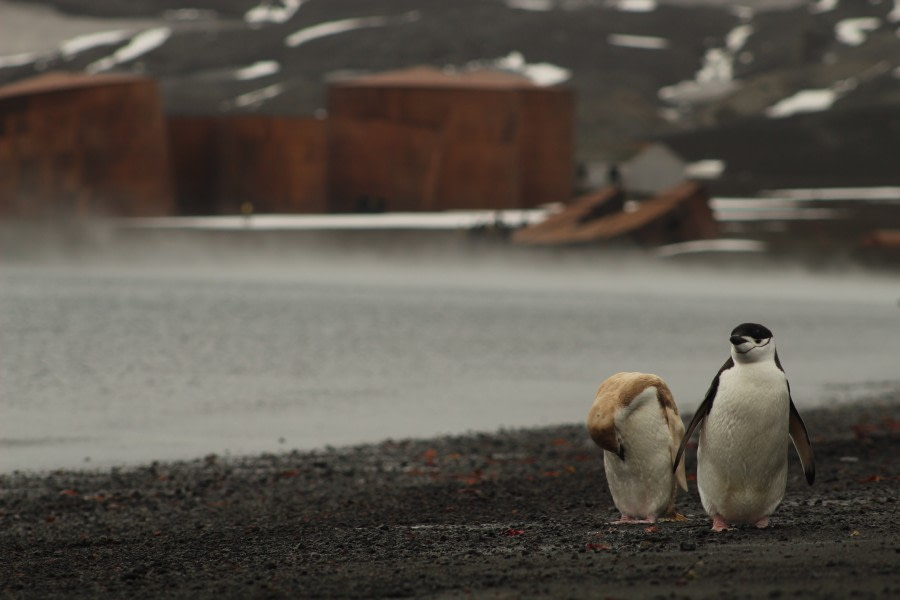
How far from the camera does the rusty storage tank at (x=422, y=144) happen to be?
→ 5719 cm

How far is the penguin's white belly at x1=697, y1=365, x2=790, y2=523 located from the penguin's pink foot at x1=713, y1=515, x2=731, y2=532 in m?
0.03

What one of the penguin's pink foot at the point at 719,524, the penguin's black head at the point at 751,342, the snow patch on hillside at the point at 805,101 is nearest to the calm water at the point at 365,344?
the penguin's pink foot at the point at 719,524

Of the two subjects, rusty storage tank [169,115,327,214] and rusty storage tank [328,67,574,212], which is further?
rusty storage tank [169,115,327,214]

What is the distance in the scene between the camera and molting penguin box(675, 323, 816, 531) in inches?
308

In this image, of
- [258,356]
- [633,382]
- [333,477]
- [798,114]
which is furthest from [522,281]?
[798,114]

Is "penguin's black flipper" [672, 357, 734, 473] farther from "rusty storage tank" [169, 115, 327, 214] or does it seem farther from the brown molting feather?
"rusty storage tank" [169, 115, 327, 214]

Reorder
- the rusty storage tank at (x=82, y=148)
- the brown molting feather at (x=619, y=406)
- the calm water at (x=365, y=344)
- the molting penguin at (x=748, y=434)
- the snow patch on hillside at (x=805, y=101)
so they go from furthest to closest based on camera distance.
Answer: the snow patch on hillside at (x=805, y=101), the rusty storage tank at (x=82, y=148), the calm water at (x=365, y=344), the brown molting feather at (x=619, y=406), the molting penguin at (x=748, y=434)

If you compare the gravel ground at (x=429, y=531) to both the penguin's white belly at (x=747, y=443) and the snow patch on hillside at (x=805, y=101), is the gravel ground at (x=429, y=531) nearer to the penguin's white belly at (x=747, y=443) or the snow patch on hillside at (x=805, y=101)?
the penguin's white belly at (x=747, y=443)

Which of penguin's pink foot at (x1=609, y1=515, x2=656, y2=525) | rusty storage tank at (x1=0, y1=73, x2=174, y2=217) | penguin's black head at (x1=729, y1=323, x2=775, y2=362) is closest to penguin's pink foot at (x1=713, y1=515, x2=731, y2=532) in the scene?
penguin's pink foot at (x1=609, y1=515, x2=656, y2=525)

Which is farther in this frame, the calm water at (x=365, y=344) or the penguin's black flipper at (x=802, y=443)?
the calm water at (x=365, y=344)

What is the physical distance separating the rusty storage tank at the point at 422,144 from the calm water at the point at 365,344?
4.33 m

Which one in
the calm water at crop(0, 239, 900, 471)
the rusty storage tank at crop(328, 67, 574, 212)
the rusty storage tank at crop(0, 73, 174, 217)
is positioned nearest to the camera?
the calm water at crop(0, 239, 900, 471)

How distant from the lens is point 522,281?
52031 millimetres

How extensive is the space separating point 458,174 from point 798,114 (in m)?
90.9
